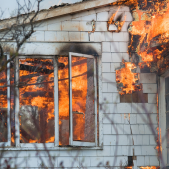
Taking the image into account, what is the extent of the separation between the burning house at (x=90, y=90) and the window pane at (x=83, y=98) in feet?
0.07

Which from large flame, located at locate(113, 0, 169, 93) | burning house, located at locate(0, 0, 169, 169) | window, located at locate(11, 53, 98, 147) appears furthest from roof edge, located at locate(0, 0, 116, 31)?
window, located at locate(11, 53, 98, 147)

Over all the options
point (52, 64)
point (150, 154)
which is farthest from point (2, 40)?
point (150, 154)

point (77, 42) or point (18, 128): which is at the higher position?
point (77, 42)

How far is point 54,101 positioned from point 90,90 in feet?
2.60

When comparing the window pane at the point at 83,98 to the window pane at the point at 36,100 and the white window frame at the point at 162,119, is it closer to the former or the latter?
the window pane at the point at 36,100

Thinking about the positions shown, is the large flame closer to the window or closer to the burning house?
the burning house

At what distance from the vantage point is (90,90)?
18.4ft

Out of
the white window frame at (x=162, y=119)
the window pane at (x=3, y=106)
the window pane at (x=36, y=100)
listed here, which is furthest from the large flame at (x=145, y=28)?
the window pane at (x=3, y=106)

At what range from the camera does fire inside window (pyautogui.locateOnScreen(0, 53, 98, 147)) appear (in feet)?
17.9

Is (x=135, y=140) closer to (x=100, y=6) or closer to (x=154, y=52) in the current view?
(x=154, y=52)

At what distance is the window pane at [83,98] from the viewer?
17.8ft

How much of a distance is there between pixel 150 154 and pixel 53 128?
2102mm

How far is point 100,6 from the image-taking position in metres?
5.70

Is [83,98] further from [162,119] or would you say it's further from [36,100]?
[162,119]
